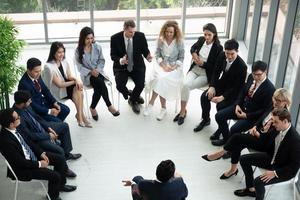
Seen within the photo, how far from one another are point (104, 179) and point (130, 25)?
2.29 m

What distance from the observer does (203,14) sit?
9.56 metres

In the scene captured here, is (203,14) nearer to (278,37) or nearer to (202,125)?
(278,37)

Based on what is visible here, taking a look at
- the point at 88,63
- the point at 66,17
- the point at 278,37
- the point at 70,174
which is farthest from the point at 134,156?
the point at 66,17

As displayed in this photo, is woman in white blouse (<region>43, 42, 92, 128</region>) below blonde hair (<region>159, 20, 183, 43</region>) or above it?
below

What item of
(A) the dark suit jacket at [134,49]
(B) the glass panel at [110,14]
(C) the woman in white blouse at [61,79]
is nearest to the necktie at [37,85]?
(C) the woman in white blouse at [61,79]

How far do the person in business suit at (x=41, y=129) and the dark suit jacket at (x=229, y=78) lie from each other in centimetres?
220

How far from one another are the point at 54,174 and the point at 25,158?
360 millimetres

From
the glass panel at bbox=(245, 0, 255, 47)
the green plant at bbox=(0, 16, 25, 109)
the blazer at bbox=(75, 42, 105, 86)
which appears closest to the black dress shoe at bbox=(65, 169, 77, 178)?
the green plant at bbox=(0, 16, 25, 109)

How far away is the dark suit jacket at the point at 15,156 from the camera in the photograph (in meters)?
4.83

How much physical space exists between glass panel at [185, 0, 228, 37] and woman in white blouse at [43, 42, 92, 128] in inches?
147

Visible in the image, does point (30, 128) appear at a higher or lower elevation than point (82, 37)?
lower

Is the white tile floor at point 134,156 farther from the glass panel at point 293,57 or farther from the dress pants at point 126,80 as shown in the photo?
the glass panel at point 293,57

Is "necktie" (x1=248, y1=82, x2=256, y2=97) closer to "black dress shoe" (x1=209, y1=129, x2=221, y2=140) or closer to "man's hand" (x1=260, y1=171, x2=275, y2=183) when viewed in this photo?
"black dress shoe" (x1=209, y1=129, x2=221, y2=140)

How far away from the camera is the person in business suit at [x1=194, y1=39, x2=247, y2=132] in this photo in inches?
245
